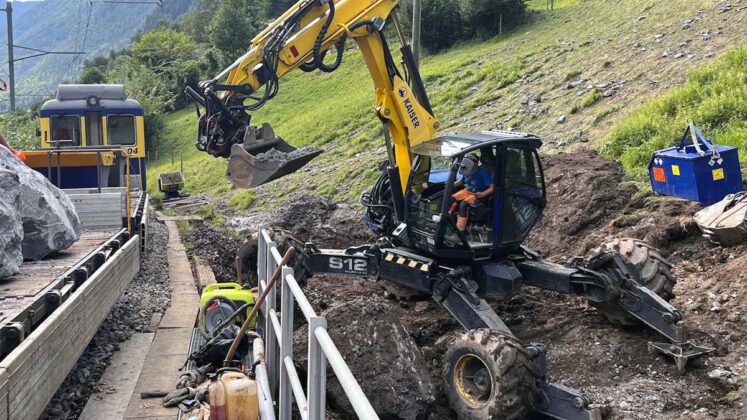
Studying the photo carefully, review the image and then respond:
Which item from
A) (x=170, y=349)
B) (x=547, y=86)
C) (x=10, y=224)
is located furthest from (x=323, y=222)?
(x=547, y=86)

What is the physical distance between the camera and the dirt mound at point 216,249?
41.3 feet

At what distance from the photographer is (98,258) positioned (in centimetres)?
723

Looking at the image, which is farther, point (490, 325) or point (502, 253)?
point (502, 253)

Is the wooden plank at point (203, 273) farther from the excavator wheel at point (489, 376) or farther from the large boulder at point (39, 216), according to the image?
the excavator wheel at point (489, 376)

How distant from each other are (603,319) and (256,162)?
4.69 m

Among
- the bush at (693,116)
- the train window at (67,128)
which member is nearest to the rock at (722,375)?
the bush at (693,116)

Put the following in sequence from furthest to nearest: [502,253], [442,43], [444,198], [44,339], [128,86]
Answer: [128,86]
[442,43]
[502,253]
[444,198]
[44,339]

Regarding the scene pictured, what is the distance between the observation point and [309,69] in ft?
32.8

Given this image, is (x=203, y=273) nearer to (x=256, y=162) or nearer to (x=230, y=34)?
(x=256, y=162)

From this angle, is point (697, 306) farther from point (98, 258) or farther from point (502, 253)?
point (98, 258)

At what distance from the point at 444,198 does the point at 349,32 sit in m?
3.16

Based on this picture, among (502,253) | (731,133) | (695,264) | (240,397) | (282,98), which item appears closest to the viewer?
(240,397)

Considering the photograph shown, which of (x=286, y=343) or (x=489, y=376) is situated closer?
(x=286, y=343)

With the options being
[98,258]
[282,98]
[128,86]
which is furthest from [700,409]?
[128,86]
